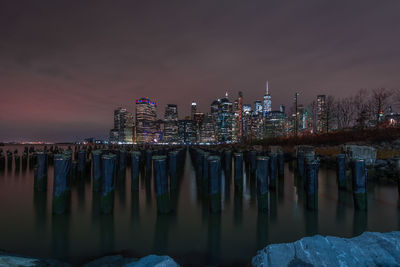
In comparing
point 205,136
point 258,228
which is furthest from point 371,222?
point 205,136

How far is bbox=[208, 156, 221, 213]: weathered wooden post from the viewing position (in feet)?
21.1

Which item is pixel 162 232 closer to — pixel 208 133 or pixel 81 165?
pixel 81 165

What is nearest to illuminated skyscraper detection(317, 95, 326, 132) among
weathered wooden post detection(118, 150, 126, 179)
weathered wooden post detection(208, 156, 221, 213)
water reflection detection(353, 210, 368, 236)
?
water reflection detection(353, 210, 368, 236)

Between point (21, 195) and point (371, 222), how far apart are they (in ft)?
46.3

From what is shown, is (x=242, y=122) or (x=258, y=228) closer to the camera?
(x=258, y=228)

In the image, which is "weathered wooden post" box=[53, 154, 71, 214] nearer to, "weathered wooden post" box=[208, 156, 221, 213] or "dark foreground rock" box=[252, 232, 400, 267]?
"weathered wooden post" box=[208, 156, 221, 213]

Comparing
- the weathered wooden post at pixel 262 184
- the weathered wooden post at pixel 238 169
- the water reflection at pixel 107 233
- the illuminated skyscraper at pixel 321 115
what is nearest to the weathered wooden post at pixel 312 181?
the weathered wooden post at pixel 262 184

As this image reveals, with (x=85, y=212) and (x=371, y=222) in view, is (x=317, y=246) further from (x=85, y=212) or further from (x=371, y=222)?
(x=85, y=212)

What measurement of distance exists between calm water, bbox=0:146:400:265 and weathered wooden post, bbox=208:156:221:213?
36 centimetres

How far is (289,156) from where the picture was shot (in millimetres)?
23156

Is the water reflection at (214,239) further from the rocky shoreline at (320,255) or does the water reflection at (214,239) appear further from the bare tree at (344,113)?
the bare tree at (344,113)

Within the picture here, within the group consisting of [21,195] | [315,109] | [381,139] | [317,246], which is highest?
[315,109]

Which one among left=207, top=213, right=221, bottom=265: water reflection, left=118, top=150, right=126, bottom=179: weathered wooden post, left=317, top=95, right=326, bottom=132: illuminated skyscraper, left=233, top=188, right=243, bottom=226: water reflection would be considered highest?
left=317, top=95, right=326, bottom=132: illuminated skyscraper

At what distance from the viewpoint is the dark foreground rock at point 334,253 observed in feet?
9.82
